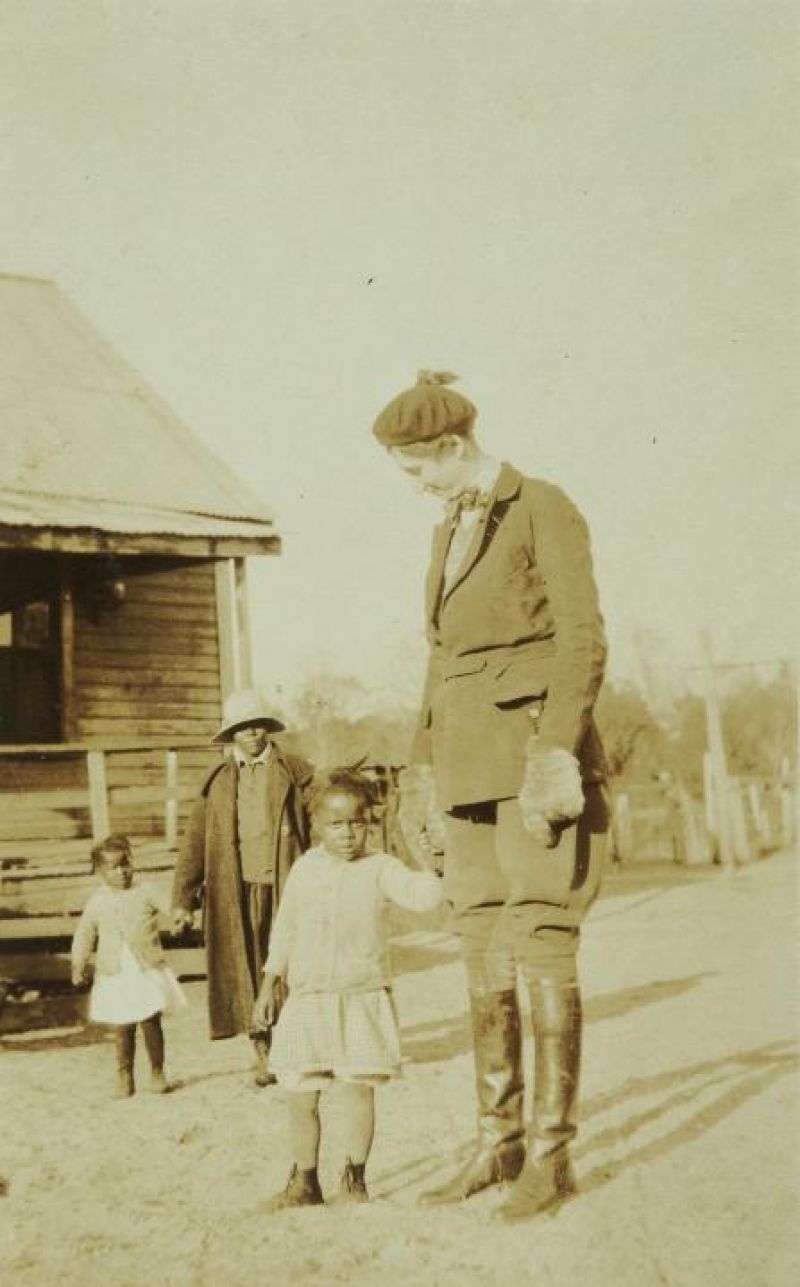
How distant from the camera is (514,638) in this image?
3420 millimetres

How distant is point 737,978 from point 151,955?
4.29 meters

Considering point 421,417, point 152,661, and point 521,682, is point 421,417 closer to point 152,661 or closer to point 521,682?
point 521,682

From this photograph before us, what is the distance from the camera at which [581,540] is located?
341 centimetres

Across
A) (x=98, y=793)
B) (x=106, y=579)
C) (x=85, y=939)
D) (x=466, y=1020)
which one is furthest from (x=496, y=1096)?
(x=106, y=579)

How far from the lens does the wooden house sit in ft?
38.2

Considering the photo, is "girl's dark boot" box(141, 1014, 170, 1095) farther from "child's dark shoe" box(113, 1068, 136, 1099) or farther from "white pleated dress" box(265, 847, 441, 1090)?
"white pleated dress" box(265, 847, 441, 1090)

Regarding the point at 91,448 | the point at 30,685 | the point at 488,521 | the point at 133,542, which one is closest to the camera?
the point at 488,521

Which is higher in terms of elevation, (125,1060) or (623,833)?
(623,833)

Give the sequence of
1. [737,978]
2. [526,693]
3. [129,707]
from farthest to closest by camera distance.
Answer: [129,707], [737,978], [526,693]

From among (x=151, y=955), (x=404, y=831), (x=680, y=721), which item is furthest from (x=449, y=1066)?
(x=680, y=721)

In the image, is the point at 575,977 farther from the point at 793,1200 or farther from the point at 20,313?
the point at 20,313

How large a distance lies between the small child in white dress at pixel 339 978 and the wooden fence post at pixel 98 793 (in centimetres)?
563

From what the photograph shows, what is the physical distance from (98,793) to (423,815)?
6.26 meters

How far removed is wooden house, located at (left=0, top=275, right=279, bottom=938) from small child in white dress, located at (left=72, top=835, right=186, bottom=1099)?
4520mm
